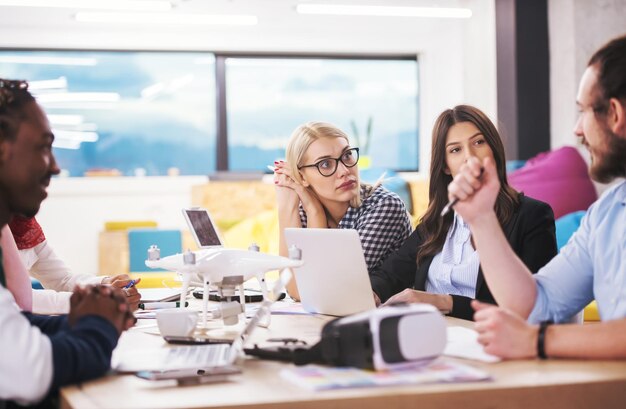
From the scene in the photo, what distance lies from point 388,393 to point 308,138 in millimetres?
1769

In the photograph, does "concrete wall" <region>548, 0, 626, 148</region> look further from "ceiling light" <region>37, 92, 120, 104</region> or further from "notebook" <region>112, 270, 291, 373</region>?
"notebook" <region>112, 270, 291, 373</region>

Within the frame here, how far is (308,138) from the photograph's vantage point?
270 cm

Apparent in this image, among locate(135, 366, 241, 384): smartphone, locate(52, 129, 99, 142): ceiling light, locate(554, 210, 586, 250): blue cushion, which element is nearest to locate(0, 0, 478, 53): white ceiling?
locate(52, 129, 99, 142): ceiling light

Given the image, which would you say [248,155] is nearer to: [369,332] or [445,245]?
[445,245]

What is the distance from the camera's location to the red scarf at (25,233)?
236 cm

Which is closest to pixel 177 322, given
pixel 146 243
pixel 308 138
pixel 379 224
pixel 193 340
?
pixel 193 340

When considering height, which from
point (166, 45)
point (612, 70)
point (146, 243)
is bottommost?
point (146, 243)

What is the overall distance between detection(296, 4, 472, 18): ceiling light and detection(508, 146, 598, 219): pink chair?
2.30m

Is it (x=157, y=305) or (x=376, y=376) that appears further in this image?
(x=157, y=305)

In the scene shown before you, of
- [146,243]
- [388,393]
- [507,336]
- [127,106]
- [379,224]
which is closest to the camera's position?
[388,393]

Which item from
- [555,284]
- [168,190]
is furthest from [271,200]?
[555,284]

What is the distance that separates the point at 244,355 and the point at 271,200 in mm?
5472

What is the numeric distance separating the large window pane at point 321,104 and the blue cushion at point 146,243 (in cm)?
231

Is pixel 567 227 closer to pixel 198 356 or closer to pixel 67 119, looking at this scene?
pixel 198 356
